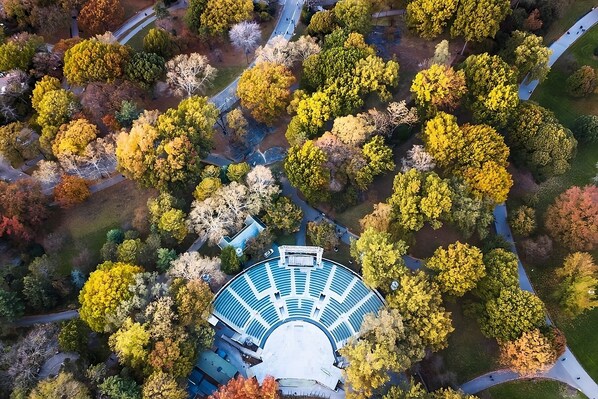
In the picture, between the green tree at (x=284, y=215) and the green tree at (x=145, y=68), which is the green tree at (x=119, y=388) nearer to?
the green tree at (x=284, y=215)

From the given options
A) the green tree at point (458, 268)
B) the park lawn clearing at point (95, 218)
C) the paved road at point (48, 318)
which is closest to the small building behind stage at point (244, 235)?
the park lawn clearing at point (95, 218)

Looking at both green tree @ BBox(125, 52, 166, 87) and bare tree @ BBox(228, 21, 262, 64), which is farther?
bare tree @ BBox(228, 21, 262, 64)

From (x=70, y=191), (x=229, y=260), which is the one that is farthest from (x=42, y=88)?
(x=229, y=260)

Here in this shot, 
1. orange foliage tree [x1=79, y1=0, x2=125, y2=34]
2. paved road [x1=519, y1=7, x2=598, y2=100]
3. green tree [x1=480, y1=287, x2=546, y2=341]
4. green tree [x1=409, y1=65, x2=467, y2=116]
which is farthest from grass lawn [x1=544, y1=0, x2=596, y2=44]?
orange foliage tree [x1=79, y1=0, x2=125, y2=34]

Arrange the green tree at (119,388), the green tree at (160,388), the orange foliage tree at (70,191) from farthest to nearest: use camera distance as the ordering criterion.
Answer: the orange foliage tree at (70,191) < the green tree at (119,388) < the green tree at (160,388)

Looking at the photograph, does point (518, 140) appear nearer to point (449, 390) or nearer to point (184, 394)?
point (449, 390)

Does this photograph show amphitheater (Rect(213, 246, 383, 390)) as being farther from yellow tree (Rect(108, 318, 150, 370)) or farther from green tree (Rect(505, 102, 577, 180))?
green tree (Rect(505, 102, 577, 180))
